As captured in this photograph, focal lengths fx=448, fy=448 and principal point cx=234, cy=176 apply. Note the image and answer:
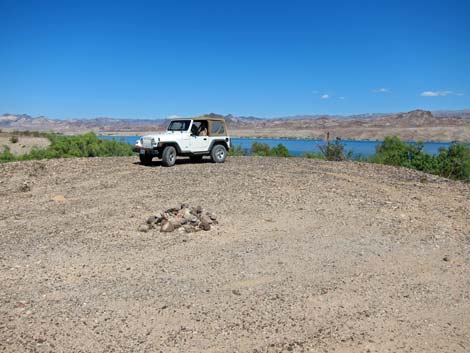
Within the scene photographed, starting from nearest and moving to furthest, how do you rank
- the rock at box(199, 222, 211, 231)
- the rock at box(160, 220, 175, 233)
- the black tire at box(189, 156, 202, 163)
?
the rock at box(160, 220, 175, 233)
the rock at box(199, 222, 211, 231)
the black tire at box(189, 156, 202, 163)

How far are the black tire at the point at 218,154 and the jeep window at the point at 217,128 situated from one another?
51 centimetres

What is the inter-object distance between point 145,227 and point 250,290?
3.11m

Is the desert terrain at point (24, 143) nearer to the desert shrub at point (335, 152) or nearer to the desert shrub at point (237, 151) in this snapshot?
the desert shrub at point (237, 151)

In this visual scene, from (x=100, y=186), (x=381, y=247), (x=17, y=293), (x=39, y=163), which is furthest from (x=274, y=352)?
(x=39, y=163)

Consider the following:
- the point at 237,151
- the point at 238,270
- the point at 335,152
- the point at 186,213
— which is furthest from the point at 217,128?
the point at 237,151

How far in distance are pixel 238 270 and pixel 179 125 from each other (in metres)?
10.3

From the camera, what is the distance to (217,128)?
1655 cm

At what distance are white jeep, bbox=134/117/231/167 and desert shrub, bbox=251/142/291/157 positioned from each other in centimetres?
1290

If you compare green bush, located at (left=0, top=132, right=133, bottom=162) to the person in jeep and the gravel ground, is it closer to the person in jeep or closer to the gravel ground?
the person in jeep

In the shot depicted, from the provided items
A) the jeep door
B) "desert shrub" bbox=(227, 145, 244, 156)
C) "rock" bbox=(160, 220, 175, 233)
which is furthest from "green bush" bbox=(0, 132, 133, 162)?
"rock" bbox=(160, 220, 175, 233)

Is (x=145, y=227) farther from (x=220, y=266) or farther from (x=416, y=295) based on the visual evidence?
(x=416, y=295)

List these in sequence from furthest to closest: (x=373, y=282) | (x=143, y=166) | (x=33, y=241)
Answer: (x=143, y=166) < (x=33, y=241) < (x=373, y=282)

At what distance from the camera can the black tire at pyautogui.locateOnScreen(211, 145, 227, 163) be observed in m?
16.5

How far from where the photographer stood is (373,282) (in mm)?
6090
